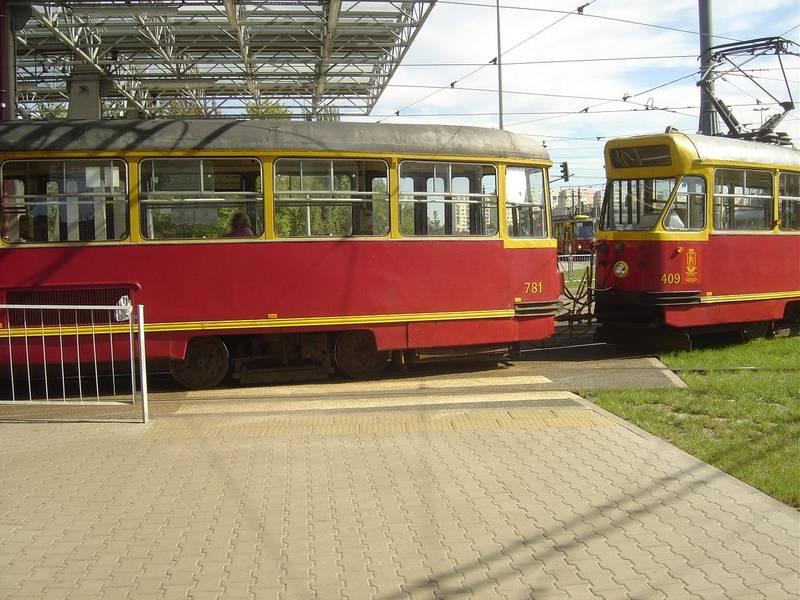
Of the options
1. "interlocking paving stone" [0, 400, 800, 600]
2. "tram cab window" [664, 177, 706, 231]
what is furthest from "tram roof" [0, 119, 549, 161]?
"interlocking paving stone" [0, 400, 800, 600]

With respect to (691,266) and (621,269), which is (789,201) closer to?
(691,266)

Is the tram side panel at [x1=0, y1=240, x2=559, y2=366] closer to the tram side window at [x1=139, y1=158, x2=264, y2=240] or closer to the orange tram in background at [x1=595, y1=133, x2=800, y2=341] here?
the tram side window at [x1=139, y1=158, x2=264, y2=240]

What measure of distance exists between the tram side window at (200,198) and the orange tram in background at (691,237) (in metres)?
5.61

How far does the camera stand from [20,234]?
31.7 ft

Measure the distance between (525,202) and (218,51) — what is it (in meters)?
11.8

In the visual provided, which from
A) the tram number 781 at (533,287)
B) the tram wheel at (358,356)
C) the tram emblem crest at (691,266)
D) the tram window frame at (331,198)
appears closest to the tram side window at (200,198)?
the tram window frame at (331,198)

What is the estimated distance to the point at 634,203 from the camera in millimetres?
12820

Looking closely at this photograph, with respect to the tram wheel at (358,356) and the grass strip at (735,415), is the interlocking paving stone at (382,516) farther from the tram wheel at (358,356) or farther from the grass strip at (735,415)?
the tram wheel at (358,356)

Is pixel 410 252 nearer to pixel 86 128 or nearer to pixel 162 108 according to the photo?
pixel 86 128

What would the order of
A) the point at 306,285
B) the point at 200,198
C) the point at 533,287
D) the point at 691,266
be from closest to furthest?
the point at 200,198 < the point at 306,285 < the point at 533,287 < the point at 691,266

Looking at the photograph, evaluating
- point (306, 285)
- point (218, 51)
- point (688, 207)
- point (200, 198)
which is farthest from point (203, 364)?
point (218, 51)

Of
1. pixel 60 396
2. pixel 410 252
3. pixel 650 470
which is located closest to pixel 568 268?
pixel 410 252

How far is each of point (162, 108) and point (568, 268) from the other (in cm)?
1393

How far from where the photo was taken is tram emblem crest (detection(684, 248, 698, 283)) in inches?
486
